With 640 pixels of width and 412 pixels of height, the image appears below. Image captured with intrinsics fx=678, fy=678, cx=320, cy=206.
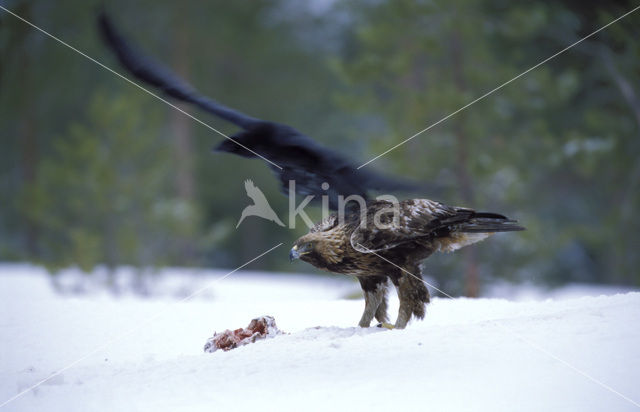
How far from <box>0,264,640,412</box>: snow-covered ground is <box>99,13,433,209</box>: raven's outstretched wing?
95cm

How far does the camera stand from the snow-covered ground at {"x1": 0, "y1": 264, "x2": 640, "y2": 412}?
3230 millimetres

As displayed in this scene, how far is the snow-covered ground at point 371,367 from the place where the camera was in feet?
10.6

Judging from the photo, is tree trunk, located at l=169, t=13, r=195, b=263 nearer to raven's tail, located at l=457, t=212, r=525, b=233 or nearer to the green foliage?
the green foliage

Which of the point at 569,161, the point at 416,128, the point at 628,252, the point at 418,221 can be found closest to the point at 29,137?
the point at 416,128

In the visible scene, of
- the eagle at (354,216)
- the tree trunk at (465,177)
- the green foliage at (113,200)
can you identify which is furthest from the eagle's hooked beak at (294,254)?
the green foliage at (113,200)

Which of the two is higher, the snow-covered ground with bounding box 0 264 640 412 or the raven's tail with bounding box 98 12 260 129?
the raven's tail with bounding box 98 12 260 129

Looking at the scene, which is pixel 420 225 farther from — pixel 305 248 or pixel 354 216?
pixel 305 248

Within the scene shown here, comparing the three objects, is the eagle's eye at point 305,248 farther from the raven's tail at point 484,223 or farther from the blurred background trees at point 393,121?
the blurred background trees at point 393,121

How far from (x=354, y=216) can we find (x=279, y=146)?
2.29ft

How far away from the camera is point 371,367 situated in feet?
11.8

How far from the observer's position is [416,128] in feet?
34.2

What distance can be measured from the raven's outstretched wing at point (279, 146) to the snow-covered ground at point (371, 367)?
951 mm

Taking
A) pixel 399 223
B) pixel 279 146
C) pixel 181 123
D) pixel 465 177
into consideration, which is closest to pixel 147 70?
pixel 279 146

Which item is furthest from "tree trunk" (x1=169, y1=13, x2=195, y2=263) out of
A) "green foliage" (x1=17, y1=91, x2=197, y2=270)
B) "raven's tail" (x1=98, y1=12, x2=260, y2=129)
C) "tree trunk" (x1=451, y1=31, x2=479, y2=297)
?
"raven's tail" (x1=98, y1=12, x2=260, y2=129)
